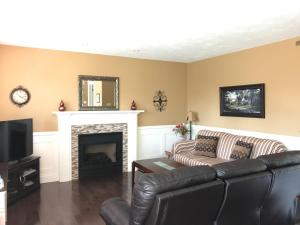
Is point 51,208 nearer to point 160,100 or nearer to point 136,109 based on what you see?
point 136,109

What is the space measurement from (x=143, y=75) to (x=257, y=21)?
3.05 metres

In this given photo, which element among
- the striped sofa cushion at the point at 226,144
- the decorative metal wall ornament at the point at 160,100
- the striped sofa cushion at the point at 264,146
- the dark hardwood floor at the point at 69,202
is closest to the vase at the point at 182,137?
the decorative metal wall ornament at the point at 160,100

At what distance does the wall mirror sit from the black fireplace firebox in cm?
61

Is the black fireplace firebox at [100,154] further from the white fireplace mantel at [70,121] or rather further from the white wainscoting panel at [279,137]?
the white wainscoting panel at [279,137]

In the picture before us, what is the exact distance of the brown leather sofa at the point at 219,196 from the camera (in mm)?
1794

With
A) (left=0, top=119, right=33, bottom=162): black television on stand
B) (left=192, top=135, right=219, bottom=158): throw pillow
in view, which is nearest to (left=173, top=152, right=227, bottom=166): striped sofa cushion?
(left=192, top=135, right=219, bottom=158): throw pillow

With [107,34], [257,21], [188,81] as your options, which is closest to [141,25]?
[107,34]

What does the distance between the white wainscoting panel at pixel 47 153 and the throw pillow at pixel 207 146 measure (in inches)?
108

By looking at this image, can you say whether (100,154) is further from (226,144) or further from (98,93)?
(226,144)

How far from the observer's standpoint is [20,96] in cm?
462

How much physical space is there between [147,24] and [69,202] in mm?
2880

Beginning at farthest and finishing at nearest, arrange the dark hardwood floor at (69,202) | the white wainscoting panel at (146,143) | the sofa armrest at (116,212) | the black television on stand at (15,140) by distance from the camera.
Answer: the white wainscoting panel at (146,143)
the black television on stand at (15,140)
the dark hardwood floor at (69,202)
the sofa armrest at (116,212)

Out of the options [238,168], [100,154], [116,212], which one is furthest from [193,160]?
[116,212]

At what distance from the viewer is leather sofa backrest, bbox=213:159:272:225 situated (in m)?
2.10
